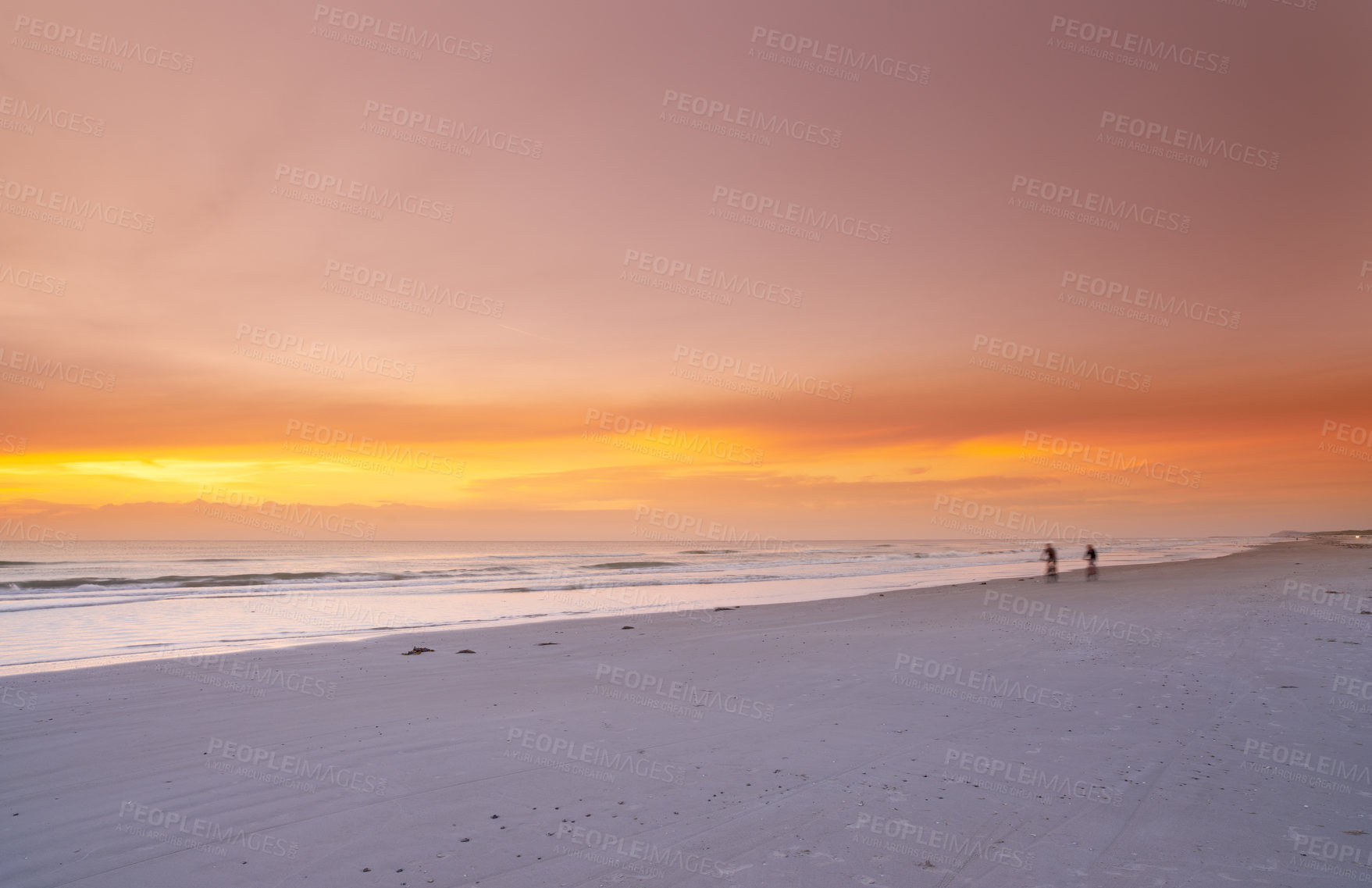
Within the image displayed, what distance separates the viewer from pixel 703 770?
7629 mm

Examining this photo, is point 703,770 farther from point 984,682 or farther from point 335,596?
point 335,596

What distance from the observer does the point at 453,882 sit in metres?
5.18

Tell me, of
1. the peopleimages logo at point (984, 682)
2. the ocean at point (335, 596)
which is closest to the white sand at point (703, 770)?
the peopleimages logo at point (984, 682)

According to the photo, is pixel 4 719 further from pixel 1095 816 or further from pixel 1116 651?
pixel 1116 651

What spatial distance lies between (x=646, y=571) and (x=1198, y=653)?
4085 cm

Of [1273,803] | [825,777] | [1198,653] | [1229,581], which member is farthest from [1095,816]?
[1229,581]

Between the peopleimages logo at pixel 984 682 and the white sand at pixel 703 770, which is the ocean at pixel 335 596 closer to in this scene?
the white sand at pixel 703 770

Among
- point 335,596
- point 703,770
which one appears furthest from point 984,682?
point 335,596

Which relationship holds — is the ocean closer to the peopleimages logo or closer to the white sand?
the white sand

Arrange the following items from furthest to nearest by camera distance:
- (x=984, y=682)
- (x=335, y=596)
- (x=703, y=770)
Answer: (x=335, y=596) → (x=984, y=682) → (x=703, y=770)

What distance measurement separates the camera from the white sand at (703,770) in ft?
18.1

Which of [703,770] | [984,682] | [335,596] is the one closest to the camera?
[703,770]

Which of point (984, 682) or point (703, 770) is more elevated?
point (703, 770)

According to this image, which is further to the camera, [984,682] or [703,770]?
[984,682]
